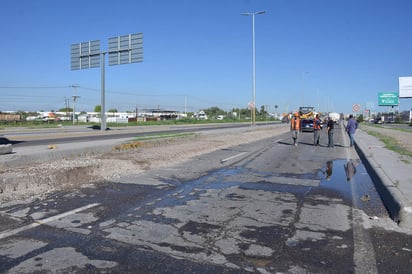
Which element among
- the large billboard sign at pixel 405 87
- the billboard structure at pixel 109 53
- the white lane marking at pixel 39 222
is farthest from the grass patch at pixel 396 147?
the large billboard sign at pixel 405 87

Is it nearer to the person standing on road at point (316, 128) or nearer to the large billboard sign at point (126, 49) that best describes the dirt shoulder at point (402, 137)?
the person standing on road at point (316, 128)

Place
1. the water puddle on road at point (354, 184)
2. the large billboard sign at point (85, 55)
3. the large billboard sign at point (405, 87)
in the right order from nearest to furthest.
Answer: the water puddle on road at point (354, 184) → the large billboard sign at point (85, 55) → the large billboard sign at point (405, 87)

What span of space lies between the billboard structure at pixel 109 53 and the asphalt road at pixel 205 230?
26.7 metres

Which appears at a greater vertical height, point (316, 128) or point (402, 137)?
point (316, 128)

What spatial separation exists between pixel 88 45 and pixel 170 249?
35.0 metres

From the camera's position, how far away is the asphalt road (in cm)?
432

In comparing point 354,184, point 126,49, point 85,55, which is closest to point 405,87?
point 126,49

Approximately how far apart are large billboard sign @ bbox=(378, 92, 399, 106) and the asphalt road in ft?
223

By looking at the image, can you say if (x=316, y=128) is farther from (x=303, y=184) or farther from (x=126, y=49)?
(x=126, y=49)

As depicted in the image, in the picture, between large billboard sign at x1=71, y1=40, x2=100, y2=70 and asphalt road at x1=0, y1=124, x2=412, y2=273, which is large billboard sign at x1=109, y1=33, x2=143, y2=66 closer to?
large billboard sign at x1=71, y1=40, x2=100, y2=70

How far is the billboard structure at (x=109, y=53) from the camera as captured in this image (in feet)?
112

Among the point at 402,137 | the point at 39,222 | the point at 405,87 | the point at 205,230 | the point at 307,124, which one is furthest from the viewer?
the point at 405,87

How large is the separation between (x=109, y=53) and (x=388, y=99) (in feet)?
183

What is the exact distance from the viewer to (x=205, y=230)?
5562mm
